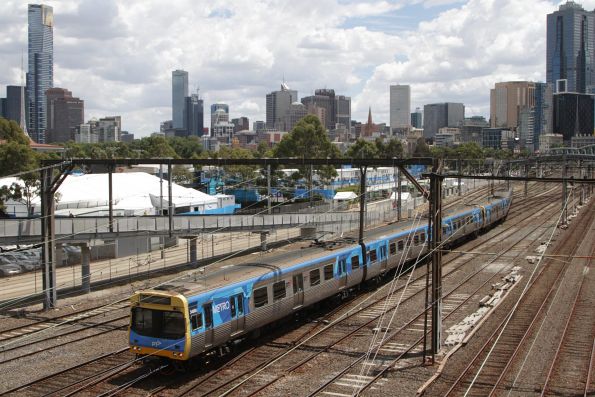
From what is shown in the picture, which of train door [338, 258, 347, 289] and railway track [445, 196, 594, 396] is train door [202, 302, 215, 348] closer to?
railway track [445, 196, 594, 396]

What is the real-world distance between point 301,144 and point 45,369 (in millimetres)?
58641

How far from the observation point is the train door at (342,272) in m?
27.0

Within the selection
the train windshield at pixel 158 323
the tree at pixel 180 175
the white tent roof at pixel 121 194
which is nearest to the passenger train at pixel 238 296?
the train windshield at pixel 158 323

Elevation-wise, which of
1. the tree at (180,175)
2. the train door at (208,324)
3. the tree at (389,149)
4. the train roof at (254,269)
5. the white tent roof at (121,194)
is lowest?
the train door at (208,324)

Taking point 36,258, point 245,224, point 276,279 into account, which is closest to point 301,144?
point 245,224

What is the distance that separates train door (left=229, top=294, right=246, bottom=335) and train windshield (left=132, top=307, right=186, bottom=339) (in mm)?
2104

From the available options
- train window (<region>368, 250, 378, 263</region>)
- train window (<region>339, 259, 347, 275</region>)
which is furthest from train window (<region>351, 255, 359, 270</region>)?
train window (<region>368, 250, 378, 263</region>)

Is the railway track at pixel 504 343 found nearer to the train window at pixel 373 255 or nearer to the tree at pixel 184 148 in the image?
the train window at pixel 373 255

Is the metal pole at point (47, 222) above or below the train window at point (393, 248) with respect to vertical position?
above

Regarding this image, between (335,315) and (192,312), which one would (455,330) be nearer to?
(335,315)

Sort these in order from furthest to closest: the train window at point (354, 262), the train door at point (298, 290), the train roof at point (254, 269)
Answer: the train window at point (354, 262)
the train door at point (298, 290)
the train roof at point (254, 269)

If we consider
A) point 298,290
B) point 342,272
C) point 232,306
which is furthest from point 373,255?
point 232,306

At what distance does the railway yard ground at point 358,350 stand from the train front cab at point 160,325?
0.93 meters

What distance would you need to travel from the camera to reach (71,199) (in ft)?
199
